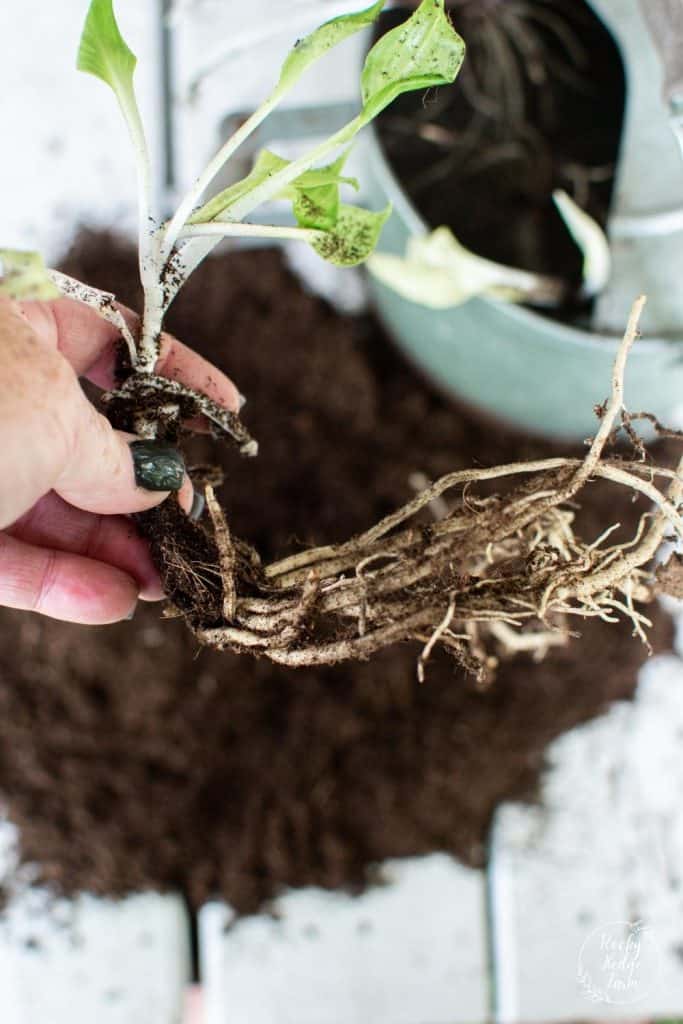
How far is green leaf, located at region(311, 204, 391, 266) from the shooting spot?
63cm

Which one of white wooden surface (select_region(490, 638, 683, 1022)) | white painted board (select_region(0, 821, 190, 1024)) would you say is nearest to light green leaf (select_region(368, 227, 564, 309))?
white wooden surface (select_region(490, 638, 683, 1022))

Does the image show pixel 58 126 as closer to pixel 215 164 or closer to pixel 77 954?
pixel 215 164

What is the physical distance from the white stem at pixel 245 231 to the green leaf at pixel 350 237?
11 millimetres

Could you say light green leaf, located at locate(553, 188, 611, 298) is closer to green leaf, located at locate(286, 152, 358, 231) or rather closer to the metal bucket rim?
the metal bucket rim

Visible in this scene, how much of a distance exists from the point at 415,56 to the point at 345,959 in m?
1.20

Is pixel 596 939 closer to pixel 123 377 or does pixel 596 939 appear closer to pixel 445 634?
pixel 445 634

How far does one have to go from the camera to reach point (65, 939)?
3.94 feet

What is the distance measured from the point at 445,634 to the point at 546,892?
82cm

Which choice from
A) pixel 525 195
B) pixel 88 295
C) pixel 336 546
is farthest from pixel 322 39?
pixel 525 195

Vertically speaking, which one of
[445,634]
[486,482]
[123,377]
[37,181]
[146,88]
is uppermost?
[146,88]

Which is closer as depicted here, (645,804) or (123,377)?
(123,377)

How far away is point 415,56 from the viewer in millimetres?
533

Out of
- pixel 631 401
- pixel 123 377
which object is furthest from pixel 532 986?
pixel 123 377

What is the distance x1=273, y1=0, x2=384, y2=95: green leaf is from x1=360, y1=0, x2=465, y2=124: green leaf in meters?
0.02
